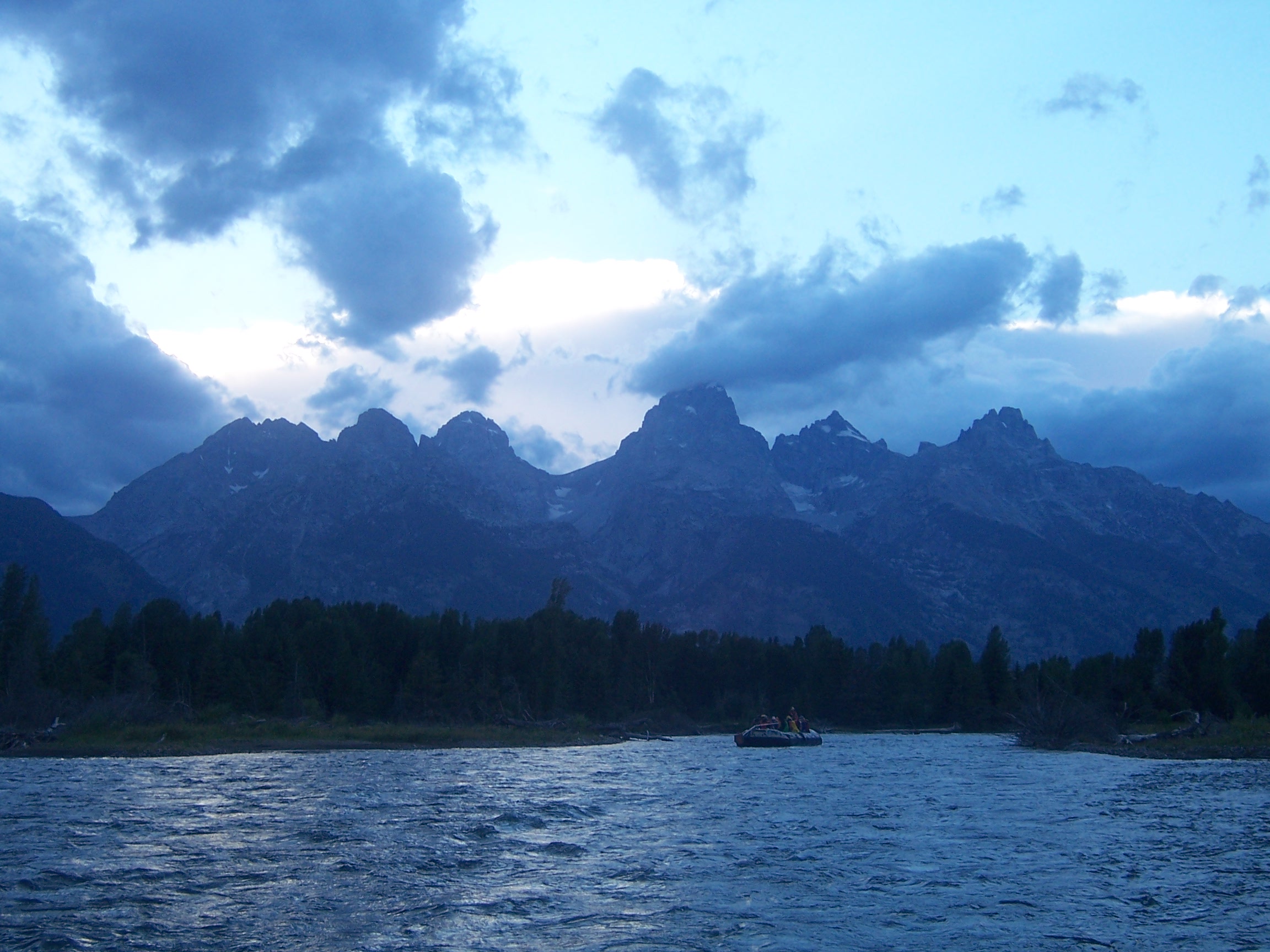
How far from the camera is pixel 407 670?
555 ft

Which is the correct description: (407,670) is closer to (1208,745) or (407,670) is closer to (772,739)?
(772,739)

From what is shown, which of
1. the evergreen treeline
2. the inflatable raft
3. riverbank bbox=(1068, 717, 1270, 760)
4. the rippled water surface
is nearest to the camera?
the rippled water surface

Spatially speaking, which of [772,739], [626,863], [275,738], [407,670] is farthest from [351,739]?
[626,863]

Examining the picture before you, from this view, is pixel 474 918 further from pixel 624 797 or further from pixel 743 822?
pixel 624 797

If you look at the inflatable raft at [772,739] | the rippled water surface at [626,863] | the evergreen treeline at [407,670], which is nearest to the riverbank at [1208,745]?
the evergreen treeline at [407,670]

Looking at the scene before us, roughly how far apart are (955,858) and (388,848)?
72.4 feet

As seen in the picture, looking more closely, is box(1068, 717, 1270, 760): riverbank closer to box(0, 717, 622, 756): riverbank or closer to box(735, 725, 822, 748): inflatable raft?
box(735, 725, 822, 748): inflatable raft

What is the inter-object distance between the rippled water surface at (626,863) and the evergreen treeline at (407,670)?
69784 mm

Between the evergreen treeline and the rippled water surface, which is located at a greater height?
the evergreen treeline

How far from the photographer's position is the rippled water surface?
27.8m

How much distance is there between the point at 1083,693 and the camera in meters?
161

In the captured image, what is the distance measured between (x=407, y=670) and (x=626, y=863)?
136505 millimetres

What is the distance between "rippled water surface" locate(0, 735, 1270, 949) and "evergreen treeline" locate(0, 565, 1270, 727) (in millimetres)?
69784

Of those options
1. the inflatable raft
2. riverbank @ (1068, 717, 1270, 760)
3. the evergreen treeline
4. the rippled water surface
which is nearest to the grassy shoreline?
riverbank @ (1068, 717, 1270, 760)
